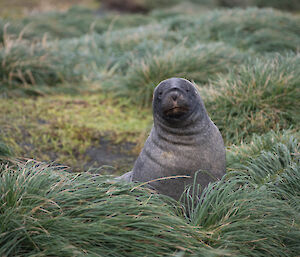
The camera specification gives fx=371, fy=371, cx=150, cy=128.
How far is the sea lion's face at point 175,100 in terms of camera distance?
8.50 feet

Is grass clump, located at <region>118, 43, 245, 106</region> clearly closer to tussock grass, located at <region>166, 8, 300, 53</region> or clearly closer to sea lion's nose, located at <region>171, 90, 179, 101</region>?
tussock grass, located at <region>166, 8, 300, 53</region>

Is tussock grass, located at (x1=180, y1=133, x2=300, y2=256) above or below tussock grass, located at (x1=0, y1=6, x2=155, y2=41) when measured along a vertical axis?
below

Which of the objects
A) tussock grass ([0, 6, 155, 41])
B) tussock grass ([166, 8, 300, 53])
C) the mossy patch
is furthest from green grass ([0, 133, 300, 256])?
tussock grass ([0, 6, 155, 41])

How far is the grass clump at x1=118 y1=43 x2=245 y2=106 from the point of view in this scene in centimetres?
577

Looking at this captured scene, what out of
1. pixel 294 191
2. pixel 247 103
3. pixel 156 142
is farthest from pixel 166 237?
pixel 247 103

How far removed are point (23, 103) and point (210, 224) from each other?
173 inches

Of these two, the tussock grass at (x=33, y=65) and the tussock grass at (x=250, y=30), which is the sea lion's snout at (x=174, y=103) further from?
the tussock grass at (x=250, y=30)

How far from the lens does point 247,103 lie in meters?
4.38

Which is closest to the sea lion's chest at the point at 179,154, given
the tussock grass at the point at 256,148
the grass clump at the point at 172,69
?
the tussock grass at the point at 256,148

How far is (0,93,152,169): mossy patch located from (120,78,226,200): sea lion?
5.61 ft

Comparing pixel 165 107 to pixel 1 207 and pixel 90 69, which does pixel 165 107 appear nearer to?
pixel 1 207

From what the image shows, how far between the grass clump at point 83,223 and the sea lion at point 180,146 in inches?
14.7

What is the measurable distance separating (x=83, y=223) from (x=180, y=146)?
96cm

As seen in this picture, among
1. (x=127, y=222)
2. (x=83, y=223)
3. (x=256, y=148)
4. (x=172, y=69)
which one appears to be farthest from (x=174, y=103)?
(x=172, y=69)
